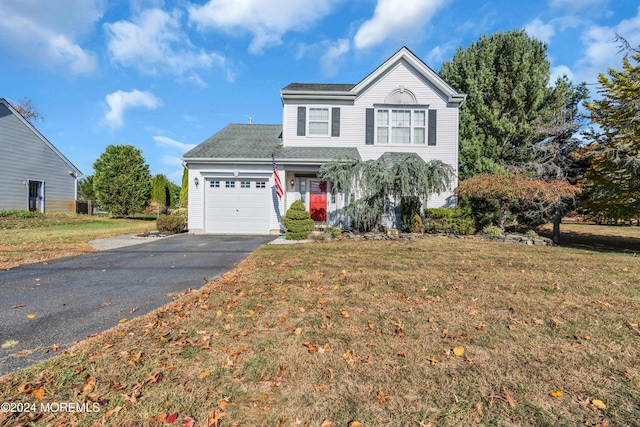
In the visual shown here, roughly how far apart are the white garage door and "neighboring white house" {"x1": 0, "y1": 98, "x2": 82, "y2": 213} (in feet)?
47.9

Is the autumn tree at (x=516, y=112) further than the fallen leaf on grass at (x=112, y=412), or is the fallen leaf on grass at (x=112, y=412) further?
the autumn tree at (x=516, y=112)

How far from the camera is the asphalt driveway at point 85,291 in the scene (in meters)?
3.11

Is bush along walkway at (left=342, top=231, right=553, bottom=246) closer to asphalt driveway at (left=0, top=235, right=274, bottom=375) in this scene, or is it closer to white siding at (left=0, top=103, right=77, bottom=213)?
asphalt driveway at (left=0, top=235, right=274, bottom=375)

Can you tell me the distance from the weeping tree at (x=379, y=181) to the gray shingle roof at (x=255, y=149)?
0.91 meters

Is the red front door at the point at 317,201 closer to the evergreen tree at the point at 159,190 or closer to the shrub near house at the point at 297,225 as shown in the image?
the shrub near house at the point at 297,225

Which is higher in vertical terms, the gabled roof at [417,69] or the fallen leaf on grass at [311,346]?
the gabled roof at [417,69]

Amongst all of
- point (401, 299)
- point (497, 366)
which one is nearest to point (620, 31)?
point (401, 299)

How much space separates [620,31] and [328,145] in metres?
10.6

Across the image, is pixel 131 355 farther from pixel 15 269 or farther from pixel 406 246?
pixel 406 246

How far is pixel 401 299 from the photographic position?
4273 mm

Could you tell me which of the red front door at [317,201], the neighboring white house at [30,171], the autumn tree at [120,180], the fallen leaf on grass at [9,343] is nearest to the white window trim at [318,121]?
the red front door at [317,201]

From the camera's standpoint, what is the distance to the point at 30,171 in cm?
1920

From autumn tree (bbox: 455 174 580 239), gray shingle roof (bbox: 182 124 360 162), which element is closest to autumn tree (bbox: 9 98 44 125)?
gray shingle roof (bbox: 182 124 360 162)

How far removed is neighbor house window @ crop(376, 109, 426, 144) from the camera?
13.6m
